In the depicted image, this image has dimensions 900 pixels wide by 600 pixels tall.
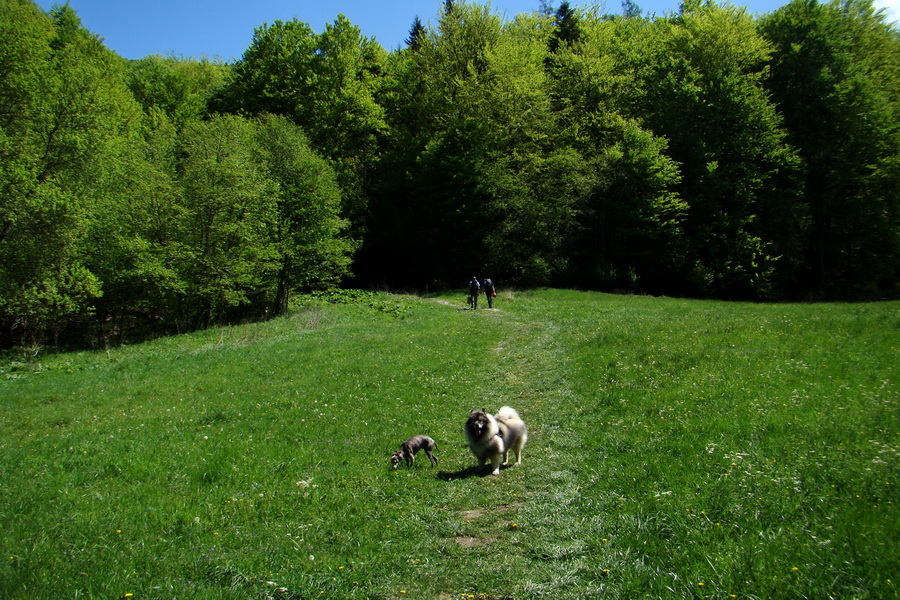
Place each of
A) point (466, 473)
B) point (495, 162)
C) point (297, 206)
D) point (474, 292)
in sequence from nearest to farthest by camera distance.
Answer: point (466, 473), point (474, 292), point (297, 206), point (495, 162)

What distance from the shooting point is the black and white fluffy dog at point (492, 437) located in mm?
10355

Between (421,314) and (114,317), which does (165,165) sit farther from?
(421,314)

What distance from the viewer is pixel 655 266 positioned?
2148 inches

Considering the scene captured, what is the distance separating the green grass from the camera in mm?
6020

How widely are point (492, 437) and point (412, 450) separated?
70.0 inches

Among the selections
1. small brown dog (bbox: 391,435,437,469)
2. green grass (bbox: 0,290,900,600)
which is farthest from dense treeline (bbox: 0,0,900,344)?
small brown dog (bbox: 391,435,437,469)

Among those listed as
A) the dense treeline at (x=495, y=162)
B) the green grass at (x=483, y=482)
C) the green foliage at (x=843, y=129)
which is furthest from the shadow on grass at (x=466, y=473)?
the green foliage at (x=843, y=129)

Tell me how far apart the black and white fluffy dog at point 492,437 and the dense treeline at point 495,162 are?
32.9 meters

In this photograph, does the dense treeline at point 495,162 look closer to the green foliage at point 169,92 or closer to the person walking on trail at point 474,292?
the green foliage at point 169,92

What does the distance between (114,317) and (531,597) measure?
1763 inches

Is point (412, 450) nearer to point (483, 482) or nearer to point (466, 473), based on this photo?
point (466, 473)

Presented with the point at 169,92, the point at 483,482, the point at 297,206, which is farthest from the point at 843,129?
the point at 169,92

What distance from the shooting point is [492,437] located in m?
10.4

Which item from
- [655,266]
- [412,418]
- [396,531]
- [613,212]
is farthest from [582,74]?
[396,531]
